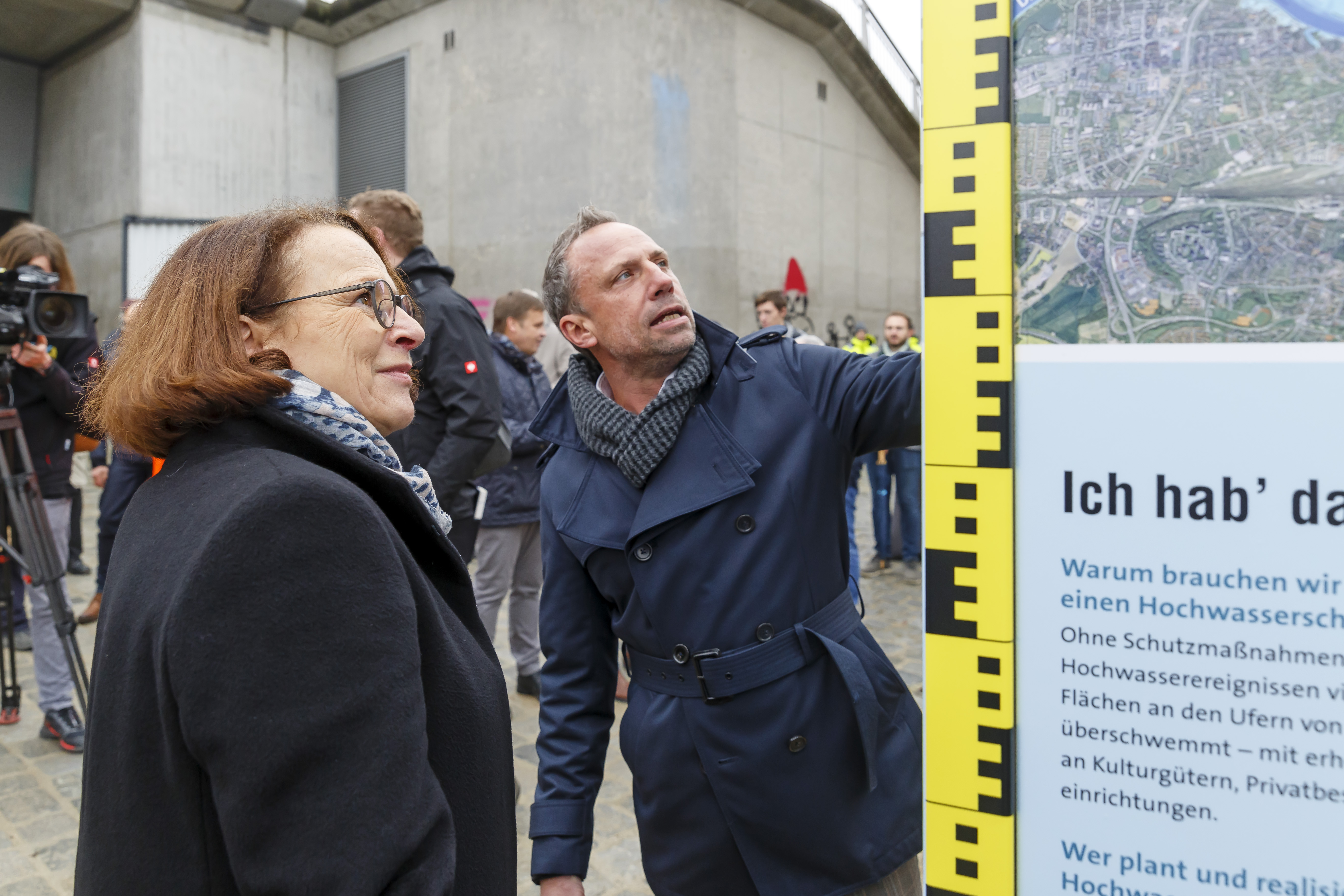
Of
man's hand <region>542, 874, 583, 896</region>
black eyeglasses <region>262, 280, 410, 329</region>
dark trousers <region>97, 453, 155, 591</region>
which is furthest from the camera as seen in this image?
dark trousers <region>97, 453, 155, 591</region>

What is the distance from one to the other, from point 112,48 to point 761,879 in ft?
49.4

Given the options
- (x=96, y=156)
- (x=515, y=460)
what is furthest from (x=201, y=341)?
(x=96, y=156)

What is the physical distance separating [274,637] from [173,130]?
→ 46.1 ft

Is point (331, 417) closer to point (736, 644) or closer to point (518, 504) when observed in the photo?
point (736, 644)

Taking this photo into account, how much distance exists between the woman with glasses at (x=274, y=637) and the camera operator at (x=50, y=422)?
9.86 ft

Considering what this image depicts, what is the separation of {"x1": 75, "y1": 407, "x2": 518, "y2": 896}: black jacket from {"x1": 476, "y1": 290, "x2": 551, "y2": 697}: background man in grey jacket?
114 inches

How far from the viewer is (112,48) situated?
12.8 metres

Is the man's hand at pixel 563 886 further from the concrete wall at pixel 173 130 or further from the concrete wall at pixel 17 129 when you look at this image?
the concrete wall at pixel 17 129

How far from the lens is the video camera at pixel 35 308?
12.3 feet

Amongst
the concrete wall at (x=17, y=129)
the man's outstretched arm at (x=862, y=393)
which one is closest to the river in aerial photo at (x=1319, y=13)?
the man's outstretched arm at (x=862, y=393)

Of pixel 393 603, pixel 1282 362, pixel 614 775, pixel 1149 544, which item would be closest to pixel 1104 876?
pixel 1149 544

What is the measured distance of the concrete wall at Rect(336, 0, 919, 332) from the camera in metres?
12.2

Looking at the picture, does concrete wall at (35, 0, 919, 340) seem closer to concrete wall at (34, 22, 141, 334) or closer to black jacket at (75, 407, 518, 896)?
concrete wall at (34, 22, 141, 334)

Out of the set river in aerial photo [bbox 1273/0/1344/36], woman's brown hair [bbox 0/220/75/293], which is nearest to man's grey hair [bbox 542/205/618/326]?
river in aerial photo [bbox 1273/0/1344/36]
